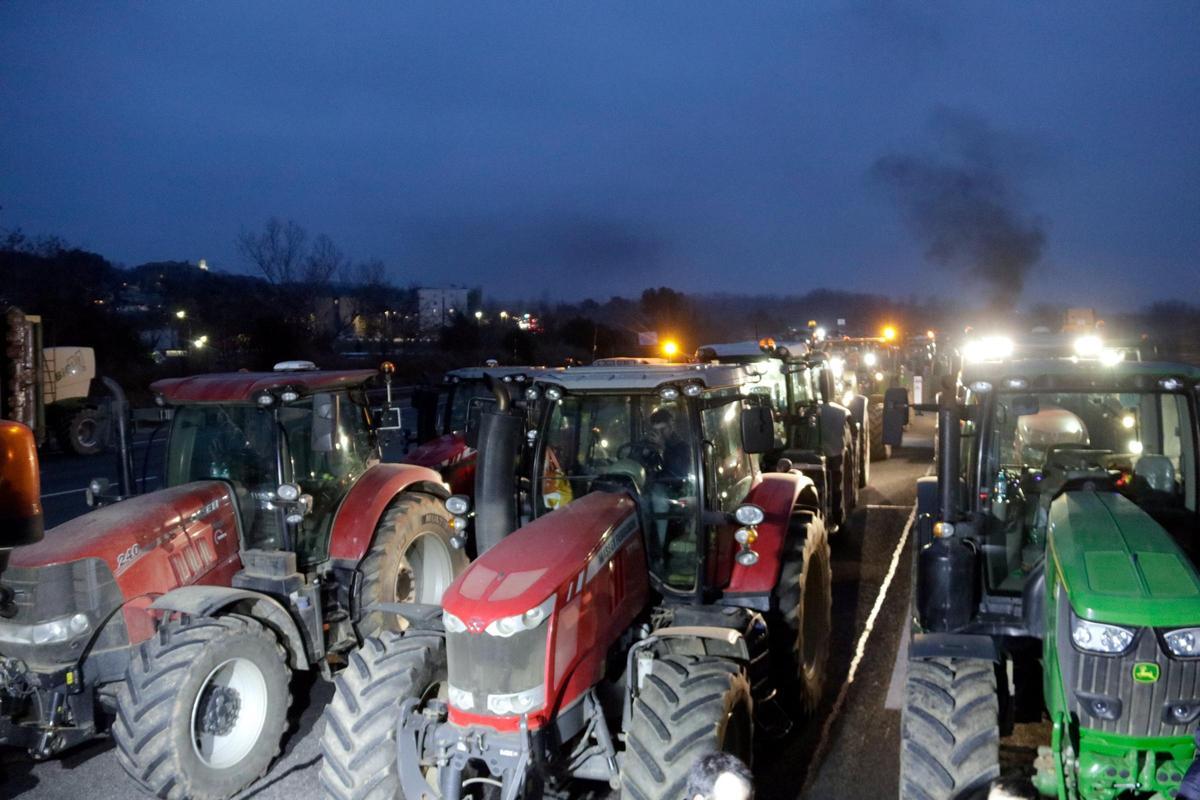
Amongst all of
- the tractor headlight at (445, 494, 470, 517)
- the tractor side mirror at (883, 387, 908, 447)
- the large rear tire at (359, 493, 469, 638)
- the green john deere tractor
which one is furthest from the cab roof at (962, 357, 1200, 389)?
the large rear tire at (359, 493, 469, 638)

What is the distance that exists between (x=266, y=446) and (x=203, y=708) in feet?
5.96

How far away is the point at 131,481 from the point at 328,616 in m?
1.67

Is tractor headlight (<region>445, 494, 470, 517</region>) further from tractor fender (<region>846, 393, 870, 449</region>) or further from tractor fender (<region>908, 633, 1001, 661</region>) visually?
tractor fender (<region>846, 393, 870, 449</region>)

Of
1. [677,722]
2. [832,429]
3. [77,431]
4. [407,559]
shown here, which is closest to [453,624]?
[677,722]

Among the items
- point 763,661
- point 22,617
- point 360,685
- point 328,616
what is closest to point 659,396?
point 763,661

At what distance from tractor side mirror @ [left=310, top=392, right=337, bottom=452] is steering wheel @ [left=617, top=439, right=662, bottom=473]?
228 cm

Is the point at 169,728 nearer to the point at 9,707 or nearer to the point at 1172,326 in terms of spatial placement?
the point at 9,707

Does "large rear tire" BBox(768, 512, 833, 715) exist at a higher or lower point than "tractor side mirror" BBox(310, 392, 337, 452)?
lower

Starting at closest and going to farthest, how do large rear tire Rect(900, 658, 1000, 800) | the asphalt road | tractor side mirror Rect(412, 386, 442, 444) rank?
large rear tire Rect(900, 658, 1000, 800), the asphalt road, tractor side mirror Rect(412, 386, 442, 444)

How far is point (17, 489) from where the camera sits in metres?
4.96

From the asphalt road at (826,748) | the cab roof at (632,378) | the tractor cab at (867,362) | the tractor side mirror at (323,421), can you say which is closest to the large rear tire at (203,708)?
the asphalt road at (826,748)

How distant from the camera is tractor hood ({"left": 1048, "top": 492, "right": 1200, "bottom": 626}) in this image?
317 centimetres

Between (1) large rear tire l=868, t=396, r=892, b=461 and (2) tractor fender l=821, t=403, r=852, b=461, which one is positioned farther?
(1) large rear tire l=868, t=396, r=892, b=461

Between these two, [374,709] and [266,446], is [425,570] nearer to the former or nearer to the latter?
[266,446]
